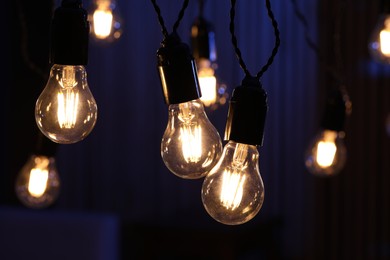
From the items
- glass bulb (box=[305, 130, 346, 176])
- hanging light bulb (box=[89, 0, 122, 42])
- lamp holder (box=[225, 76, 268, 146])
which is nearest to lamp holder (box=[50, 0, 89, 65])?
lamp holder (box=[225, 76, 268, 146])

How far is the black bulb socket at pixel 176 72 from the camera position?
2.96 feet

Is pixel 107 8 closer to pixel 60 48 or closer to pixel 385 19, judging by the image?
pixel 385 19

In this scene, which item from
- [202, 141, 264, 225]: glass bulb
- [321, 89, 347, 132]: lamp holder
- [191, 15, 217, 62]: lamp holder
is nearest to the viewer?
[202, 141, 264, 225]: glass bulb

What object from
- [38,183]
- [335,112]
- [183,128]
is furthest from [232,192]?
[38,183]

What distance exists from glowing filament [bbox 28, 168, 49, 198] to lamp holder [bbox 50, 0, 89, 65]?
0.78 m

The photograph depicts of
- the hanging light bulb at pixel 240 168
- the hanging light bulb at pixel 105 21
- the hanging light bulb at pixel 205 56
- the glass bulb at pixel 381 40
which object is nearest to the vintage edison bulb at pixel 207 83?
the hanging light bulb at pixel 205 56

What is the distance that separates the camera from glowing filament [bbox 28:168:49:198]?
5.38 ft

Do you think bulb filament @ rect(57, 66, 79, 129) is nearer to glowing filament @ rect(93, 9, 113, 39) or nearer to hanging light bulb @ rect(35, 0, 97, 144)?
hanging light bulb @ rect(35, 0, 97, 144)

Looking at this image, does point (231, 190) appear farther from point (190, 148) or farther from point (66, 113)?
point (66, 113)

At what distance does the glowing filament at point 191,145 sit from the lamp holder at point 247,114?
0.04 metres

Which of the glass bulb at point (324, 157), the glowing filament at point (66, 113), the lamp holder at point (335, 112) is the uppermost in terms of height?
the lamp holder at point (335, 112)

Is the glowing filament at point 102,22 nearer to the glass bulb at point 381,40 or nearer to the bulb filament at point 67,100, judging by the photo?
the glass bulb at point 381,40

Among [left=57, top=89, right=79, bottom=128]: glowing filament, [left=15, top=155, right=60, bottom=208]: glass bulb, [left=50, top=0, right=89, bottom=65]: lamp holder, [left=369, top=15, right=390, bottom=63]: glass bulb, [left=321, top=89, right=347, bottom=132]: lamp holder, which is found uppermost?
[left=369, top=15, right=390, bottom=63]: glass bulb

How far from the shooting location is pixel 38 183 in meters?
1.67
